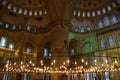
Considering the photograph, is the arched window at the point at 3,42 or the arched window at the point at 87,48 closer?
the arched window at the point at 3,42

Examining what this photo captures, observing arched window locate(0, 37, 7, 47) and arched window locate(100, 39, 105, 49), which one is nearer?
arched window locate(0, 37, 7, 47)

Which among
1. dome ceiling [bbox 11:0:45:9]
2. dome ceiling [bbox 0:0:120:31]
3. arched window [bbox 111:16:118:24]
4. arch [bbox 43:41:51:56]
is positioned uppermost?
dome ceiling [bbox 11:0:45:9]

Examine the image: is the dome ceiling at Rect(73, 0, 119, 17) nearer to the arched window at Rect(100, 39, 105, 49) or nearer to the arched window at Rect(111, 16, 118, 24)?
the arched window at Rect(111, 16, 118, 24)

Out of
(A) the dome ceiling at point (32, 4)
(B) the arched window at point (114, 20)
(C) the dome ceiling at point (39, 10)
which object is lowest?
(B) the arched window at point (114, 20)

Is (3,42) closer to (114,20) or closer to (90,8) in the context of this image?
(90,8)

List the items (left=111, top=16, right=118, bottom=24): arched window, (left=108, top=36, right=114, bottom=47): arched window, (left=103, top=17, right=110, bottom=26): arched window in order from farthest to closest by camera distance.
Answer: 1. (left=103, top=17, right=110, bottom=26): arched window
2. (left=111, top=16, right=118, bottom=24): arched window
3. (left=108, top=36, right=114, bottom=47): arched window

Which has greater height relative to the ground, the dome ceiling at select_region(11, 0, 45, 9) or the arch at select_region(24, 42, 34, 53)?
the dome ceiling at select_region(11, 0, 45, 9)

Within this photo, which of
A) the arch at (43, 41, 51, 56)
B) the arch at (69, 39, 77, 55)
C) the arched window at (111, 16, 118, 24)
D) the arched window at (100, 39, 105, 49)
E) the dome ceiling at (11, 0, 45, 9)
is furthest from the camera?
the dome ceiling at (11, 0, 45, 9)

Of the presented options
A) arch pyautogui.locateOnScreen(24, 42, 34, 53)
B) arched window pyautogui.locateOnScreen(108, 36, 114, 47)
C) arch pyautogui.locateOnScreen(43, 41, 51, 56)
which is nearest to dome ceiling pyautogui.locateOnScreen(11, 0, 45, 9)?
arch pyautogui.locateOnScreen(24, 42, 34, 53)

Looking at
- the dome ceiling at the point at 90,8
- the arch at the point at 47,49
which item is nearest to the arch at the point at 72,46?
the arch at the point at 47,49

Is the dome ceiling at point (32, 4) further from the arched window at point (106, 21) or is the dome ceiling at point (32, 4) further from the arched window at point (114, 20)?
the arched window at point (114, 20)

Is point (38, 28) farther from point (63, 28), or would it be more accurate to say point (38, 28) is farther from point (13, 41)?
point (63, 28)

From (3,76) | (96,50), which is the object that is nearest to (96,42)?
(96,50)

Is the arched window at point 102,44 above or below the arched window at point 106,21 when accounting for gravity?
below
